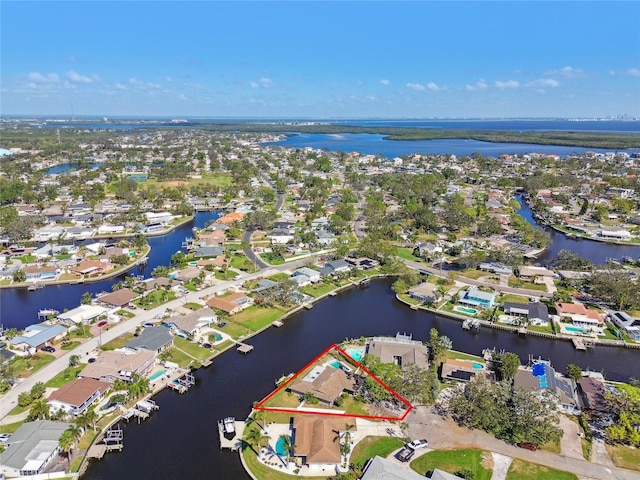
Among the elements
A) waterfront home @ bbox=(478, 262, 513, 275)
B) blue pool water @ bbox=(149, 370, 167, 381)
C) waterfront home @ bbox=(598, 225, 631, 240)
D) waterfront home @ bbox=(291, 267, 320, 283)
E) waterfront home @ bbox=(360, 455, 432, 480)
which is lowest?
blue pool water @ bbox=(149, 370, 167, 381)

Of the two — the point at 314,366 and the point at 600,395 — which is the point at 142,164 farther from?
the point at 600,395

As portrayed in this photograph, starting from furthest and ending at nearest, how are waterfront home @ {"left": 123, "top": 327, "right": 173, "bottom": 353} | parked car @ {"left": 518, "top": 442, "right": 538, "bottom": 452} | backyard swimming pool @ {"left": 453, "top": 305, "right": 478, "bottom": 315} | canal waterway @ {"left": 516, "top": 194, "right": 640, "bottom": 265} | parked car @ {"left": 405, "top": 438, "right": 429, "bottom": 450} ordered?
canal waterway @ {"left": 516, "top": 194, "right": 640, "bottom": 265}, backyard swimming pool @ {"left": 453, "top": 305, "right": 478, "bottom": 315}, waterfront home @ {"left": 123, "top": 327, "right": 173, "bottom": 353}, parked car @ {"left": 518, "top": 442, "right": 538, "bottom": 452}, parked car @ {"left": 405, "top": 438, "right": 429, "bottom": 450}

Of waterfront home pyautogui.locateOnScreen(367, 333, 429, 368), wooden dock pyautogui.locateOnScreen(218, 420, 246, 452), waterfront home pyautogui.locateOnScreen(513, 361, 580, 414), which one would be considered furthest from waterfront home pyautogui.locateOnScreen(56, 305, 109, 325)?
waterfront home pyautogui.locateOnScreen(513, 361, 580, 414)

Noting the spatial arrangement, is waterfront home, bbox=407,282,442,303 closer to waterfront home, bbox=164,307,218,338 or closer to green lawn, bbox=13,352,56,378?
waterfront home, bbox=164,307,218,338

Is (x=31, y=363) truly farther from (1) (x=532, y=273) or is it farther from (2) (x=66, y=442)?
(1) (x=532, y=273)

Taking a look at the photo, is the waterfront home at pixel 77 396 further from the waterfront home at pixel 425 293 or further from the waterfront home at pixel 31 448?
the waterfront home at pixel 425 293

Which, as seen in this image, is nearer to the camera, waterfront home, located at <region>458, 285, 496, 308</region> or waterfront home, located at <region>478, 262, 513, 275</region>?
waterfront home, located at <region>458, 285, 496, 308</region>

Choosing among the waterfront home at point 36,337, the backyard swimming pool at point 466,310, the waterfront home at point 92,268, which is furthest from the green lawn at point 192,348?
the backyard swimming pool at point 466,310
